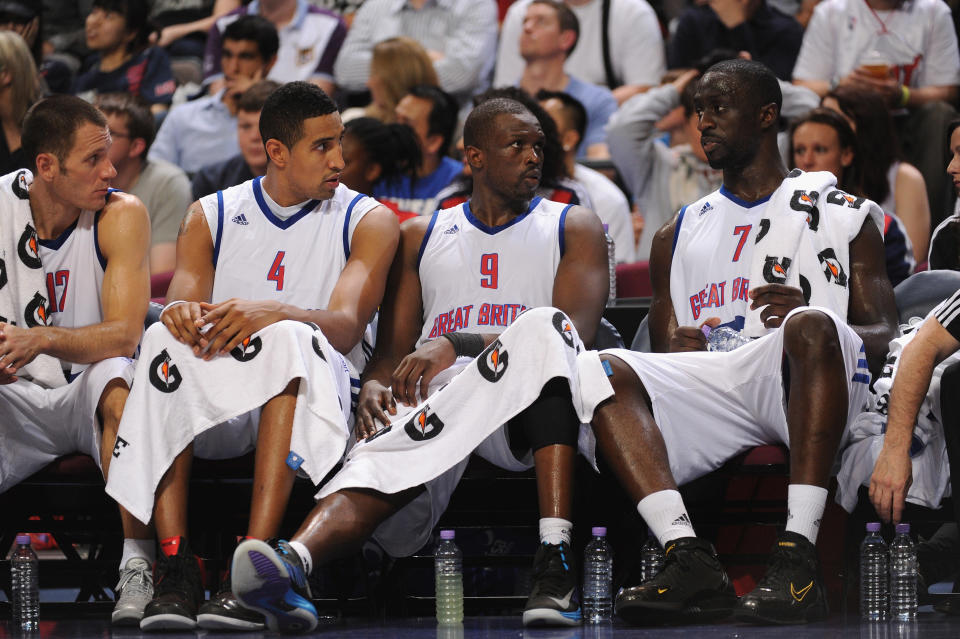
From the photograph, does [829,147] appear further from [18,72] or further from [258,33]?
[18,72]

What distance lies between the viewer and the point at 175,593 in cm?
363

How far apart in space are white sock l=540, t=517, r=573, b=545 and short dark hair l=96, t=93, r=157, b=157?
3870mm

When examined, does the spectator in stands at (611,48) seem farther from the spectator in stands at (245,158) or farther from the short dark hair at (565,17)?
the spectator in stands at (245,158)

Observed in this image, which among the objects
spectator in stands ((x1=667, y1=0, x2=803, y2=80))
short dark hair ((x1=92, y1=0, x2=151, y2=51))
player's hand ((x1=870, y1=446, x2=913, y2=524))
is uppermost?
short dark hair ((x1=92, y1=0, x2=151, y2=51))

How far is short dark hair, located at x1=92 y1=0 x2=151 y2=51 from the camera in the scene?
343 inches

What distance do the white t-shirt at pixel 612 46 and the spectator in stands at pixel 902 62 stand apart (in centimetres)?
96

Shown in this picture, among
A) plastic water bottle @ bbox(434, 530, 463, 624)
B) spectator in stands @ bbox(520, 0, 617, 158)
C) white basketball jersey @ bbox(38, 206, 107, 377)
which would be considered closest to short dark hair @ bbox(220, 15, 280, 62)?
spectator in stands @ bbox(520, 0, 617, 158)

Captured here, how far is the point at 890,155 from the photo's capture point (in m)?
5.97

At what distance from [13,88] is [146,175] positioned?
92 centimetres

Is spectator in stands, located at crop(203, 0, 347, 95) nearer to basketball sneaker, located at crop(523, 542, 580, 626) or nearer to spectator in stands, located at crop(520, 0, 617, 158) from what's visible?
spectator in stands, located at crop(520, 0, 617, 158)

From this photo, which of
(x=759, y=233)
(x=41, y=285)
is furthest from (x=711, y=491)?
(x=41, y=285)

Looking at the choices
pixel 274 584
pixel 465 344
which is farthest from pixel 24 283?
pixel 274 584

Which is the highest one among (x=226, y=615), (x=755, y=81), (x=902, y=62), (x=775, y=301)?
(x=902, y=62)

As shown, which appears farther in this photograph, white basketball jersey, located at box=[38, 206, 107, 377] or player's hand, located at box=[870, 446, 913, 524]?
white basketball jersey, located at box=[38, 206, 107, 377]
